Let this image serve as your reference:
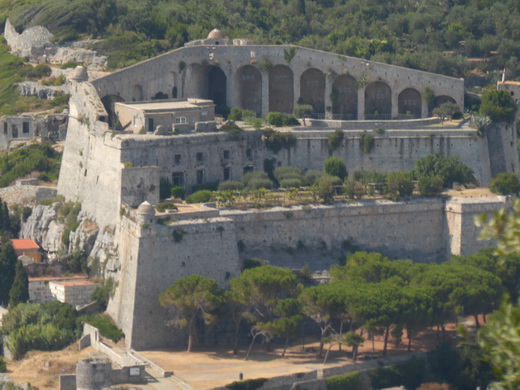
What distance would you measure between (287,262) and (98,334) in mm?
8964

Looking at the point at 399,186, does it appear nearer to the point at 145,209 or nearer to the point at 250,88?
the point at 145,209

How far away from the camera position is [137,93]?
5941cm

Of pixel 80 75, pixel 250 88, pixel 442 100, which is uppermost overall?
pixel 80 75

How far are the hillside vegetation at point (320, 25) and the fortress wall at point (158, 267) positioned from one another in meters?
21.3

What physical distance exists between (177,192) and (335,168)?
26.8ft

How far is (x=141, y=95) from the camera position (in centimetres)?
5959

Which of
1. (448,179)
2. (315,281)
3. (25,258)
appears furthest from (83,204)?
(448,179)

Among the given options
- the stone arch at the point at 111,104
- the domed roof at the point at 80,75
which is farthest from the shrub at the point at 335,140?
the domed roof at the point at 80,75

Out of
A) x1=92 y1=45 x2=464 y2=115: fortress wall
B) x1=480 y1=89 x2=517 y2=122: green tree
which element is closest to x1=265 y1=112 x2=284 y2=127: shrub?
x1=92 y1=45 x2=464 y2=115: fortress wall

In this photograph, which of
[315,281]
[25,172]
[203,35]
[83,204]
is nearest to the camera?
[315,281]

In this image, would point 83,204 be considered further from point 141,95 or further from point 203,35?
point 203,35

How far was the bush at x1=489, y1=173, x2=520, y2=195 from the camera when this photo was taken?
53125mm

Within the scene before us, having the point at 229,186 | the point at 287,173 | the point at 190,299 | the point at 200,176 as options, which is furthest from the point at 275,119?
the point at 190,299

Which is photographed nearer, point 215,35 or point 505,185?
point 505,185
